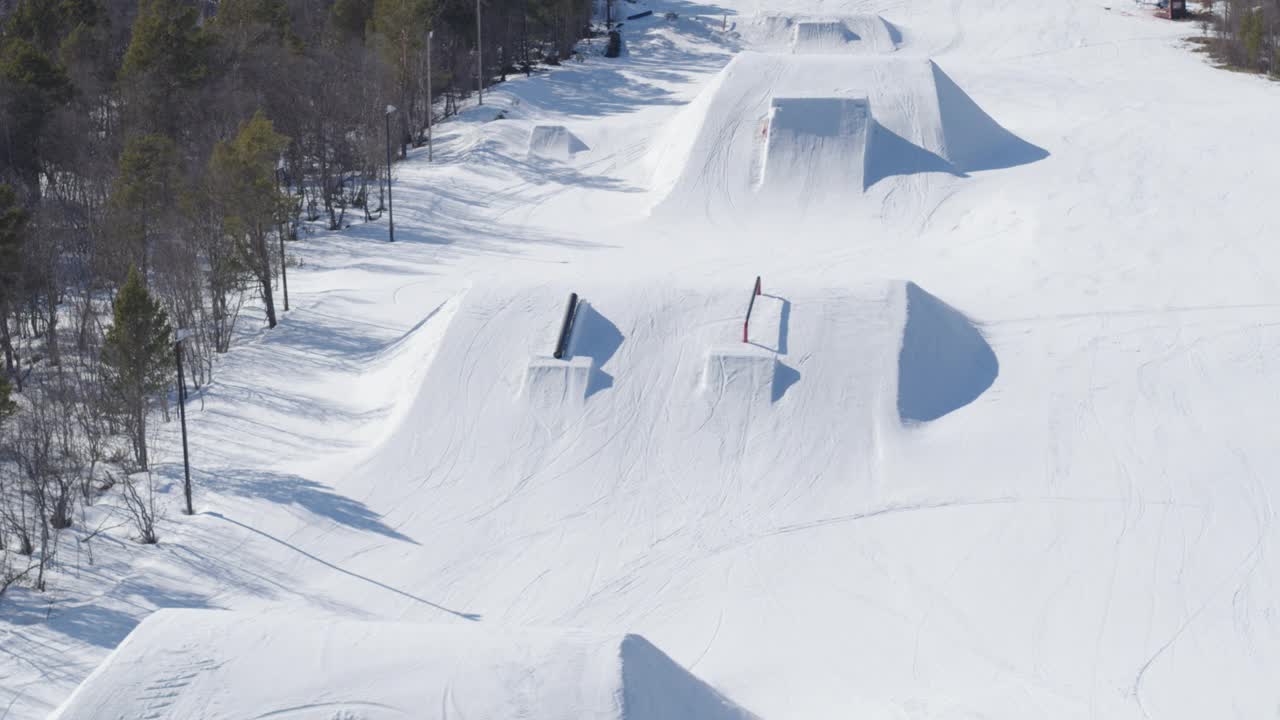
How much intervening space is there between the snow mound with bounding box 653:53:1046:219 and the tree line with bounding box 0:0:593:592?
9.31 meters

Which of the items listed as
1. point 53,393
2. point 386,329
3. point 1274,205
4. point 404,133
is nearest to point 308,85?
point 404,133

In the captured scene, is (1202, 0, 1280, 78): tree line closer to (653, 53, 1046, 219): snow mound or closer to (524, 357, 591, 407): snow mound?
(653, 53, 1046, 219): snow mound

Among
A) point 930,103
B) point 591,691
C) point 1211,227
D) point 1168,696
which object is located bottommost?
point 1168,696

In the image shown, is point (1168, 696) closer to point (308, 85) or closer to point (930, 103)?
point (930, 103)

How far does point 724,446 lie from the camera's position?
20.5 m

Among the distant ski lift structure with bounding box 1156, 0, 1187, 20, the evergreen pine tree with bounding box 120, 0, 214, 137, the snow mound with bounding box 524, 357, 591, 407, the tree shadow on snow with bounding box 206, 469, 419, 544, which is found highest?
the distant ski lift structure with bounding box 1156, 0, 1187, 20

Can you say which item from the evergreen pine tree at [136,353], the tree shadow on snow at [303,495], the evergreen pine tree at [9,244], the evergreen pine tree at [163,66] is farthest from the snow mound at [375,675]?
the evergreen pine tree at [163,66]

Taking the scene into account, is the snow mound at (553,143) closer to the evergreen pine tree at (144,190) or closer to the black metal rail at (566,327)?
the evergreen pine tree at (144,190)

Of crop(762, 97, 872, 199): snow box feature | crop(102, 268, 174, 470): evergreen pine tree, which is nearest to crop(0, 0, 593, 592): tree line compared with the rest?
crop(102, 268, 174, 470): evergreen pine tree

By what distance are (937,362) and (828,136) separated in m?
12.6

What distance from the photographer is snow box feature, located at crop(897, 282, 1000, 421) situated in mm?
21281

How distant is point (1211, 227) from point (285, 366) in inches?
827

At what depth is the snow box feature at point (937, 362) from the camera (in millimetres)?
21281

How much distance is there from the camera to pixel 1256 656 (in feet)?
51.8
